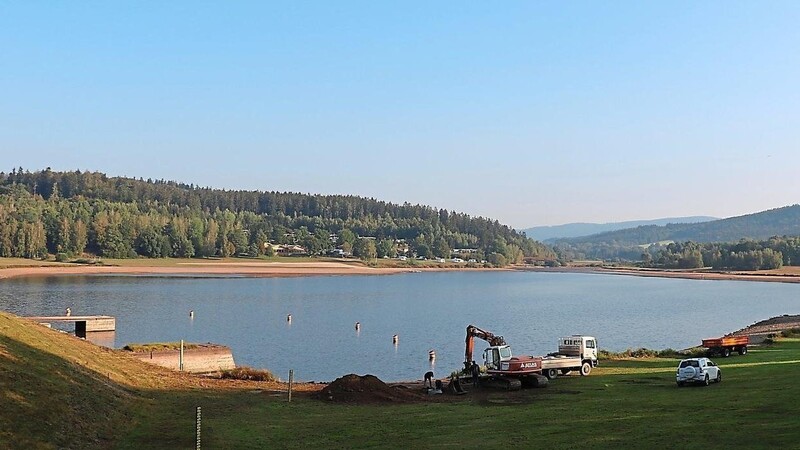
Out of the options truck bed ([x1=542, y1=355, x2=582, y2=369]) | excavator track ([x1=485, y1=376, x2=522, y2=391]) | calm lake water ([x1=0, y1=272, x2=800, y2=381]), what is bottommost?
calm lake water ([x1=0, y1=272, x2=800, y2=381])

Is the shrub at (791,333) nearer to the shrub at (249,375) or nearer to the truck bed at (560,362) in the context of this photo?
the truck bed at (560,362)

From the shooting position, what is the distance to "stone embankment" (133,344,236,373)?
39906mm

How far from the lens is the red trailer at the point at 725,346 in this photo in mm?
43031

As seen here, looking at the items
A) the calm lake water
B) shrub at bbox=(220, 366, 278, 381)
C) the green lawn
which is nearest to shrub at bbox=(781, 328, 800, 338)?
the calm lake water

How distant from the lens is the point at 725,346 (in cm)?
4328

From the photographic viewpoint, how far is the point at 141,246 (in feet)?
654

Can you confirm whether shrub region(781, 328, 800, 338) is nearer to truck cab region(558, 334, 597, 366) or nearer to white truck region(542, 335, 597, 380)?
white truck region(542, 335, 597, 380)

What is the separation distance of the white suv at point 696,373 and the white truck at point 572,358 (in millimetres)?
7387

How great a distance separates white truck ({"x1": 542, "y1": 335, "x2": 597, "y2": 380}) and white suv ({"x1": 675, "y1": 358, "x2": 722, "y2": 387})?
739 cm

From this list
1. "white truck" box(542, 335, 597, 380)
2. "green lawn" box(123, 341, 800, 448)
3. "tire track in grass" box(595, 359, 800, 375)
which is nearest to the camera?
"green lawn" box(123, 341, 800, 448)

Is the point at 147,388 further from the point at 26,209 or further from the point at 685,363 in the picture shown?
the point at 26,209

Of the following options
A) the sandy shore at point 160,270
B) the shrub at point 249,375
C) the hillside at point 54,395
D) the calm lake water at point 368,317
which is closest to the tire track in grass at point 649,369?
the calm lake water at point 368,317

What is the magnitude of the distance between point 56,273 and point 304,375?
120 metres

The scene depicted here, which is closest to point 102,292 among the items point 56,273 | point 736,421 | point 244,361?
point 56,273
